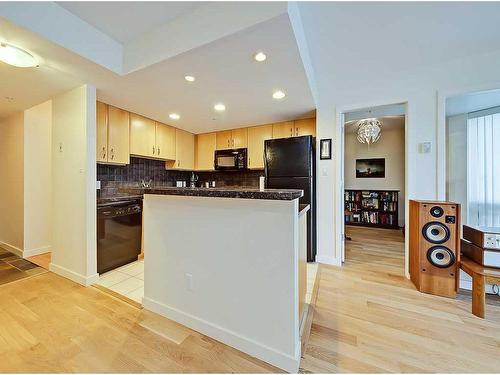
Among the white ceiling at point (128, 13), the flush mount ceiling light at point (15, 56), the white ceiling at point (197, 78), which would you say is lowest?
the flush mount ceiling light at point (15, 56)

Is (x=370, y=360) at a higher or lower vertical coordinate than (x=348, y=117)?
lower

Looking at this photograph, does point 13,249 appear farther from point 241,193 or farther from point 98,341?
point 241,193

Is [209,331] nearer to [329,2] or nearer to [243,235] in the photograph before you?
[243,235]

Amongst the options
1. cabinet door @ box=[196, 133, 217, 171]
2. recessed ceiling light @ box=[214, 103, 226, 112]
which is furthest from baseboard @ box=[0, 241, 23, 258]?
recessed ceiling light @ box=[214, 103, 226, 112]

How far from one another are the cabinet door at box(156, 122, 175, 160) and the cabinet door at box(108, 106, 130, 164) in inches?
21.4

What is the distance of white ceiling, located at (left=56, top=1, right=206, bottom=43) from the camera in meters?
1.49

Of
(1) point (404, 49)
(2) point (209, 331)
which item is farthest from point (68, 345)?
(1) point (404, 49)

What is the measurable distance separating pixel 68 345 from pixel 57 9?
2.42 m

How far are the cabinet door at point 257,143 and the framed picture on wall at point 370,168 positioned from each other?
3.36 metres

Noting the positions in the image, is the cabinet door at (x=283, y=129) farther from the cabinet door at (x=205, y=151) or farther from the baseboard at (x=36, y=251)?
the baseboard at (x=36, y=251)

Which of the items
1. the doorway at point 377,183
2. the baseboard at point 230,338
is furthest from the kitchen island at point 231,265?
the doorway at point 377,183

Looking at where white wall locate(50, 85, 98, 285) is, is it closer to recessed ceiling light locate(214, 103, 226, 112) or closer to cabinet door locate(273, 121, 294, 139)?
recessed ceiling light locate(214, 103, 226, 112)

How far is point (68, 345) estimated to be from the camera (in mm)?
1405

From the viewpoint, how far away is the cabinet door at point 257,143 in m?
3.68
